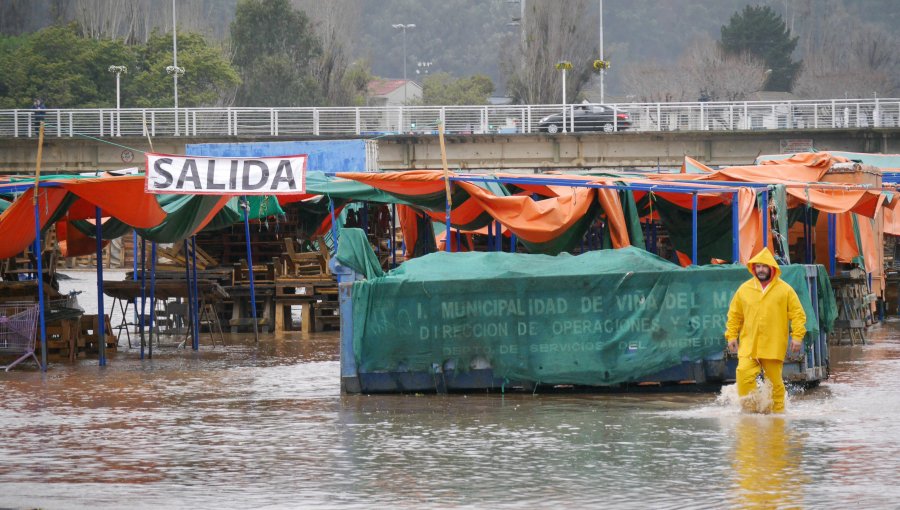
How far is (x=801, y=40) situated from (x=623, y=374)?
136609mm

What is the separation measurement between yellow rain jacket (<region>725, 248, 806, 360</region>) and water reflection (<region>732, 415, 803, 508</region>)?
0.67 meters

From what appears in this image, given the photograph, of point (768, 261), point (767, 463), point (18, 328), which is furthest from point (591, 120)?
point (767, 463)

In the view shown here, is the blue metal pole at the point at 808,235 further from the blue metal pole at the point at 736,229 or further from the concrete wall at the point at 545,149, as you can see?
the concrete wall at the point at 545,149

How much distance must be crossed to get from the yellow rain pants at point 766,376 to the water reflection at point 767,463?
26 cm

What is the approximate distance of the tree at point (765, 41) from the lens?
400ft

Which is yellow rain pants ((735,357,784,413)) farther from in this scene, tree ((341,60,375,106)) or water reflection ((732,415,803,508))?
tree ((341,60,375,106))

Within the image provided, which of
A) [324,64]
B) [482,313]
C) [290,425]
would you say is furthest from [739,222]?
[324,64]

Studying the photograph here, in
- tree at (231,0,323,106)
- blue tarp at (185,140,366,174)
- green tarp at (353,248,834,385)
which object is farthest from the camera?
tree at (231,0,323,106)

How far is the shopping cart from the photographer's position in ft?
64.8

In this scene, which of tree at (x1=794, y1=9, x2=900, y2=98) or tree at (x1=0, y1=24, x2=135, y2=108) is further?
tree at (x1=794, y1=9, x2=900, y2=98)

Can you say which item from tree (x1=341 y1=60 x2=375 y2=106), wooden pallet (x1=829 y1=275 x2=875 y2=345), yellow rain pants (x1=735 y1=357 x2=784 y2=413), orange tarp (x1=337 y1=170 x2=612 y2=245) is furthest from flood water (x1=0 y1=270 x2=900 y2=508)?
tree (x1=341 y1=60 x2=375 y2=106)

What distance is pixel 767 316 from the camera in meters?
13.7

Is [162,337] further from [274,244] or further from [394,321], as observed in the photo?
[394,321]

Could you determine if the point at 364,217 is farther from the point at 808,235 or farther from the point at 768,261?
the point at 768,261
